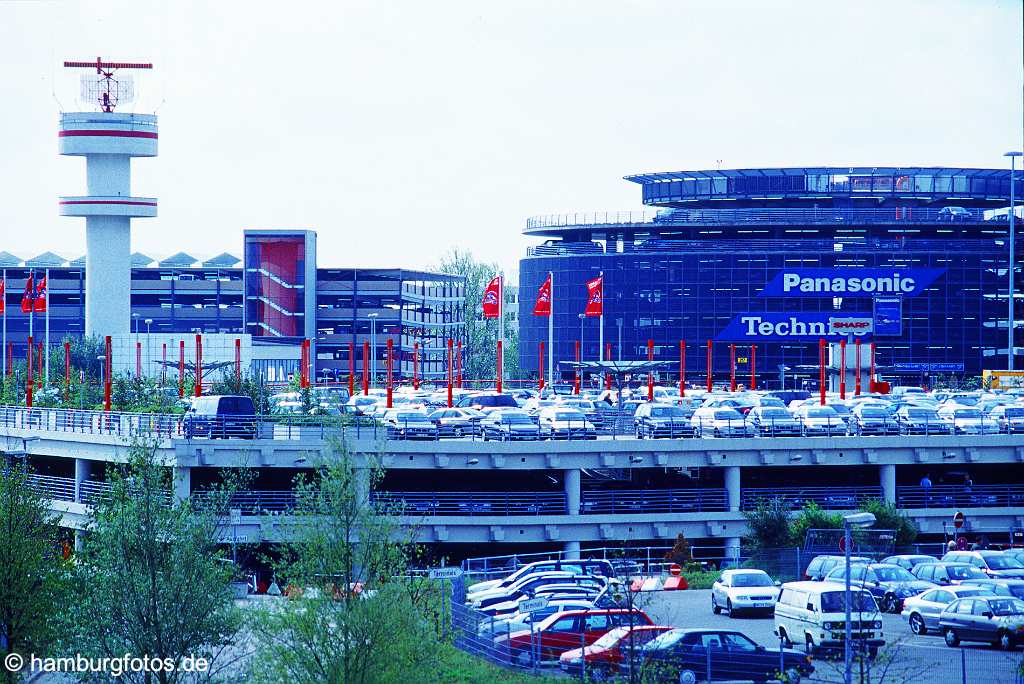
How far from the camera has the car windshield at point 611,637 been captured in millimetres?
29328

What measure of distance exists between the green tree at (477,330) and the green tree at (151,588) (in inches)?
4473

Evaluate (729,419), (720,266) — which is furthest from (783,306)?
(729,419)

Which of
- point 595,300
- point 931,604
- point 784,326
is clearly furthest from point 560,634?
point 784,326

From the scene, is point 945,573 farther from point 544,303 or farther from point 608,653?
point 544,303

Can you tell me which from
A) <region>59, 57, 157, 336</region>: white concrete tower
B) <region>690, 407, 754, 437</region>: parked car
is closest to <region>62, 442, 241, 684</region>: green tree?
<region>690, 407, 754, 437</region>: parked car

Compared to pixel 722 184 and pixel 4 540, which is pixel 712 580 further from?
pixel 722 184

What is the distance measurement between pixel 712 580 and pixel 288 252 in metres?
76.8

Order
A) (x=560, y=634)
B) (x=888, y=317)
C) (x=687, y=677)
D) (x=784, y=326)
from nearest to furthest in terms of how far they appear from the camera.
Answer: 1. (x=687, y=677)
2. (x=560, y=634)
3. (x=888, y=317)
4. (x=784, y=326)

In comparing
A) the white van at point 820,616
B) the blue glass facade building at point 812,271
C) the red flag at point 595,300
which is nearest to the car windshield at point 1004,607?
the white van at point 820,616

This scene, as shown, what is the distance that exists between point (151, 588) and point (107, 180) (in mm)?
80075

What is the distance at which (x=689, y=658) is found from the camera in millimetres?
29062

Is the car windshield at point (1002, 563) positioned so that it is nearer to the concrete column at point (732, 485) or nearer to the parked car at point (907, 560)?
the parked car at point (907, 560)

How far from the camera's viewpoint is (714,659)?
96.0 feet

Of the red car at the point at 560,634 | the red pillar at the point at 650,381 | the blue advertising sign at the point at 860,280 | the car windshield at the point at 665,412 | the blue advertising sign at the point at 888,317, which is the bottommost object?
the red car at the point at 560,634
